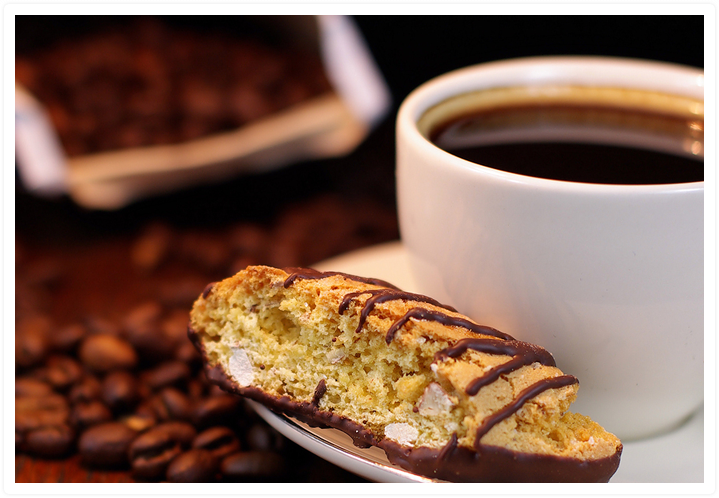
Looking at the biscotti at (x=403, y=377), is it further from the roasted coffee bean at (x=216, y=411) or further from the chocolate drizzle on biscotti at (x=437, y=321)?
the roasted coffee bean at (x=216, y=411)

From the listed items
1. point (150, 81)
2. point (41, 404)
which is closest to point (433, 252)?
point (41, 404)

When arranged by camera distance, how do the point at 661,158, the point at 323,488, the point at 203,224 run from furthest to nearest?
the point at 203,224 < the point at 661,158 < the point at 323,488

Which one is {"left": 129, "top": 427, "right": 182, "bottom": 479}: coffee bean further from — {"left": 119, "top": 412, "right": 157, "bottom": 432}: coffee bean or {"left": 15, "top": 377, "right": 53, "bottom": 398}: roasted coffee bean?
{"left": 15, "top": 377, "right": 53, "bottom": 398}: roasted coffee bean

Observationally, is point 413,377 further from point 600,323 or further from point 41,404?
point 41,404

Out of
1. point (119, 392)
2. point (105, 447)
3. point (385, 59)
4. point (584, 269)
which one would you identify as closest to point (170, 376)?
point (119, 392)

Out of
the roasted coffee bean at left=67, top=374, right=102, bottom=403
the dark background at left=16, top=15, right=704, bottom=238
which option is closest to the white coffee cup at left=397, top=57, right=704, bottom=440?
the roasted coffee bean at left=67, top=374, right=102, bottom=403

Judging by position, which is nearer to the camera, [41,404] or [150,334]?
[41,404]
